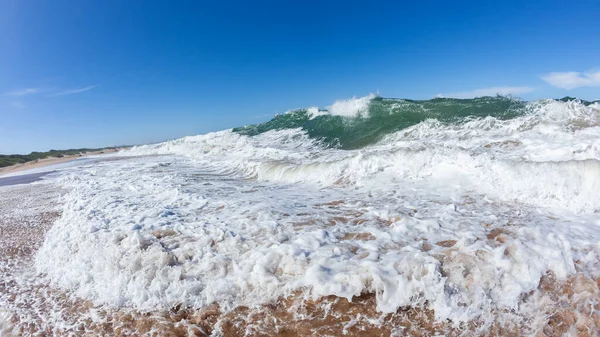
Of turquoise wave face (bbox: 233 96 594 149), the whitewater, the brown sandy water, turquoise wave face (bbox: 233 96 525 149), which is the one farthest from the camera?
turquoise wave face (bbox: 233 96 525 149)

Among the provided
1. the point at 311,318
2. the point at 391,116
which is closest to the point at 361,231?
the point at 311,318

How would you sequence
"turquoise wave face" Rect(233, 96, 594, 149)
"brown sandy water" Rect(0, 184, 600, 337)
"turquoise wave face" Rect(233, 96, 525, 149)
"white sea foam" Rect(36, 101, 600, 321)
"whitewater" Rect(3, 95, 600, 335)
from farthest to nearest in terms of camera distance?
"turquoise wave face" Rect(233, 96, 525, 149)
"turquoise wave face" Rect(233, 96, 594, 149)
"white sea foam" Rect(36, 101, 600, 321)
"whitewater" Rect(3, 95, 600, 335)
"brown sandy water" Rect(0, 184, 600, 337)

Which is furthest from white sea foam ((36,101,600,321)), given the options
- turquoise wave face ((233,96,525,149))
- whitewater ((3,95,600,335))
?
turquoise wave face ((233,96,525,149))

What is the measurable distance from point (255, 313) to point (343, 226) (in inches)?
71.3

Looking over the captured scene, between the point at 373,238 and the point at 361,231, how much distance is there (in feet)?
0.85

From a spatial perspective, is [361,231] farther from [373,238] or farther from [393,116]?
[393,116]

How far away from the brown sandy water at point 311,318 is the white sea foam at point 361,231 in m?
0.09

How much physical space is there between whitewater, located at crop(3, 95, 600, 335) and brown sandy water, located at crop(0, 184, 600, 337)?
0.03m

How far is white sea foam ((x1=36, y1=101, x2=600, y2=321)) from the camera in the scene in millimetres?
3105

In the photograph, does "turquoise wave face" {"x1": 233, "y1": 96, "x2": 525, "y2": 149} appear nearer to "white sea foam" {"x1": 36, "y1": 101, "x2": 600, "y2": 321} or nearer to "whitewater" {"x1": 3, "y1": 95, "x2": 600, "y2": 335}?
"whitewater" {"x1": 3, "y1": 95, "x2": 600, "y2": 335}

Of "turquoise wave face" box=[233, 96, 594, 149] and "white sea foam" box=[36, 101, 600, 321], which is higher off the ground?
"turquoise wave face" box=[233, 96, 594, 149]

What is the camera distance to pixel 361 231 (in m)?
4.22

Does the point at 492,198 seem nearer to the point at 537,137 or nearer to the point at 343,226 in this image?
the point at 343,226

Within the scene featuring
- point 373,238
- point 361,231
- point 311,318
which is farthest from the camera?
point 361,231
